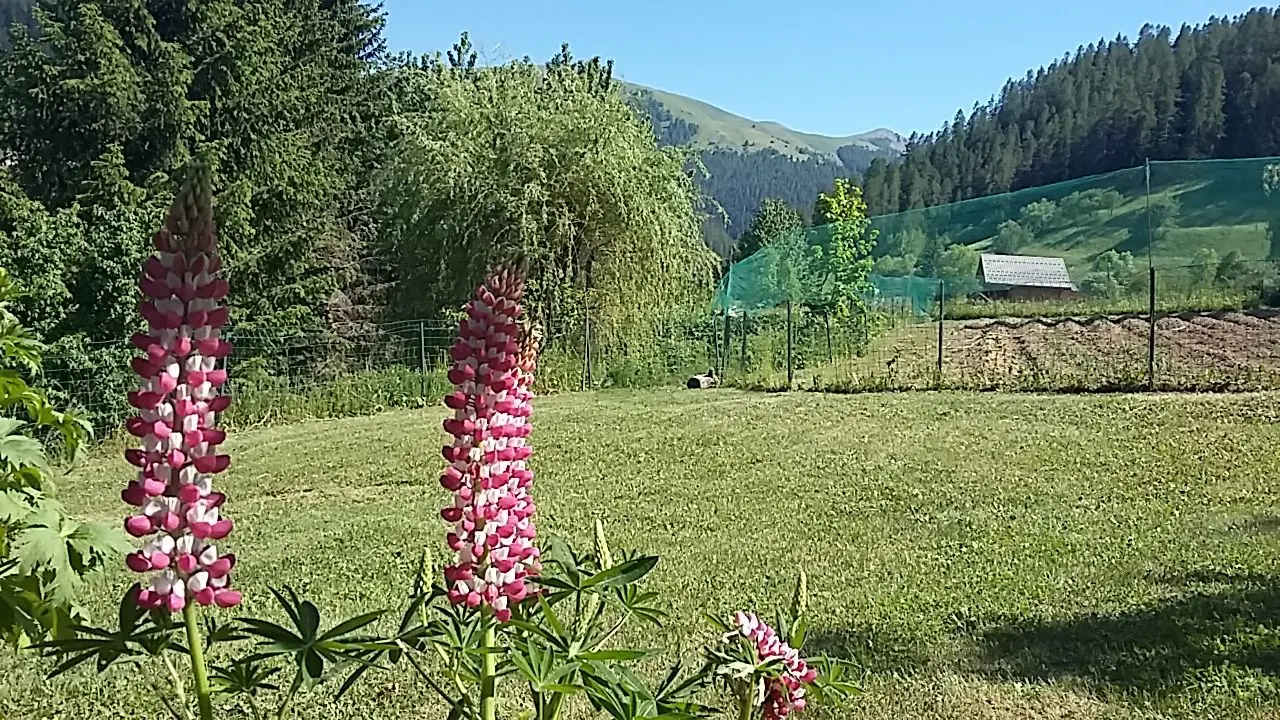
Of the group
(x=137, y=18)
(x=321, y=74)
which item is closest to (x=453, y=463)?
(x=137, y=18)

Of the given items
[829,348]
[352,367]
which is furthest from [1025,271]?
[352,367]

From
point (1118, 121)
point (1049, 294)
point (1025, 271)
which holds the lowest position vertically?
point (1049, 294)

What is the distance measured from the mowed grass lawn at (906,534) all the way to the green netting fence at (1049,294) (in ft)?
9.06

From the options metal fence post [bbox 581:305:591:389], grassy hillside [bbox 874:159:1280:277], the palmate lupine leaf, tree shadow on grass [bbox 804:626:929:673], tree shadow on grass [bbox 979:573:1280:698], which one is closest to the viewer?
the palmate lupine leaf

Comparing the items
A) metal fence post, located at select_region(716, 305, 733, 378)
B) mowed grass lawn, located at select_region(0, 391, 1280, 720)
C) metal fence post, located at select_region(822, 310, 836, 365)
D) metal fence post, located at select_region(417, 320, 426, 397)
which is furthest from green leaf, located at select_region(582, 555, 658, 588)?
metal fence post, located at select_region(822, 310, 836, 365)

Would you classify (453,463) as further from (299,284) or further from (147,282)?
(299,284)

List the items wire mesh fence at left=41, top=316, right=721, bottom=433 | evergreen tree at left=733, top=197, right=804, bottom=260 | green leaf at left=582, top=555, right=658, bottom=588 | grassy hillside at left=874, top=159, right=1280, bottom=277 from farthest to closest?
evergreen tree at left=733, top=197, right=804, bottom=260 < grassy hillside at left=874, top=159, right=1280, bottom=277 < wire mesh fence at left=41, top=316, right=721, bottom=433 < green leaf at left=582, top=555, right=658, bottom=588

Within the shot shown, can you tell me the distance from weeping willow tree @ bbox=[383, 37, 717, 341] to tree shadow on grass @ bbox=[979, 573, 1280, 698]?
1143cm

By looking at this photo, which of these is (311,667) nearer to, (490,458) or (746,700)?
(490,458)

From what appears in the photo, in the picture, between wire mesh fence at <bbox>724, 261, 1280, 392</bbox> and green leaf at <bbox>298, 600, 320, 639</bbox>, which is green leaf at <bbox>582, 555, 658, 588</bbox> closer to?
green leaf at <bbox>298, 600, 320, 639</bbox>

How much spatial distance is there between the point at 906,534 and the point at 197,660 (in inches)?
207

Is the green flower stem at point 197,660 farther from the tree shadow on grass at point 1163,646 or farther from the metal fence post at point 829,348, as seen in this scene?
the metal fence post at point 829,348

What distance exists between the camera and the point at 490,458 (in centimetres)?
130

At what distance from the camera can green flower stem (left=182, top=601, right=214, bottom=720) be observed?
0.96 meters
